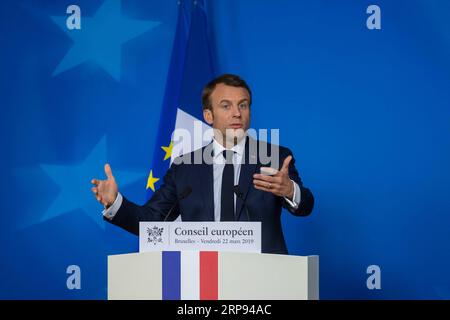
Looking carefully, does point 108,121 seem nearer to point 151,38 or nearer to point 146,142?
point 146,142

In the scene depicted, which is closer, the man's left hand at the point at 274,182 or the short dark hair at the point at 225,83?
the man's left hand at the point at 274,182

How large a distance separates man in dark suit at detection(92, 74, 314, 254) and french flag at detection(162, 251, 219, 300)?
0.66m

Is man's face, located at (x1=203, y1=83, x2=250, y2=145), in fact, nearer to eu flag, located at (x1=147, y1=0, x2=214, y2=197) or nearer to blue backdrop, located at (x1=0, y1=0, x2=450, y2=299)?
eu flag, located at (x1=147, y1=0, x2=214, y2=197)

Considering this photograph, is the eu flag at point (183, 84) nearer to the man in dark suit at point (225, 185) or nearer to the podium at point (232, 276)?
the man in dark suit at point (225, 185)

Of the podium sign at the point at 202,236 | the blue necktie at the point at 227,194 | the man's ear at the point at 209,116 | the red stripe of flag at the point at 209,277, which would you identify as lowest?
the red stripe of flag at the point at 209,277

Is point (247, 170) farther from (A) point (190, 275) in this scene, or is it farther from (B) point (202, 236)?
(A) point (190, 275)

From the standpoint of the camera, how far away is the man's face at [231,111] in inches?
150

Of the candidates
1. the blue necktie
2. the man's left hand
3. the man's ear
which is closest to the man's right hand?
the blue necktie

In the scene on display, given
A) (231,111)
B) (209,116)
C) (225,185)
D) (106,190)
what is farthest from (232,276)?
(209,116)

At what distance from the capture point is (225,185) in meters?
3.72

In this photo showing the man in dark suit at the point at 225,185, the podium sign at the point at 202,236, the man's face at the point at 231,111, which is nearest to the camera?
the podium sign at the point at 202,236

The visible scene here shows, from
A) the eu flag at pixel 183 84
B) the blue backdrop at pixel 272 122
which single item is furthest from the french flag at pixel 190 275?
the blue backdrop at pixel 272 122

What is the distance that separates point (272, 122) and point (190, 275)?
2349 mm

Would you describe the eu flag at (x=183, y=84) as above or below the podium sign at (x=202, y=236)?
above
